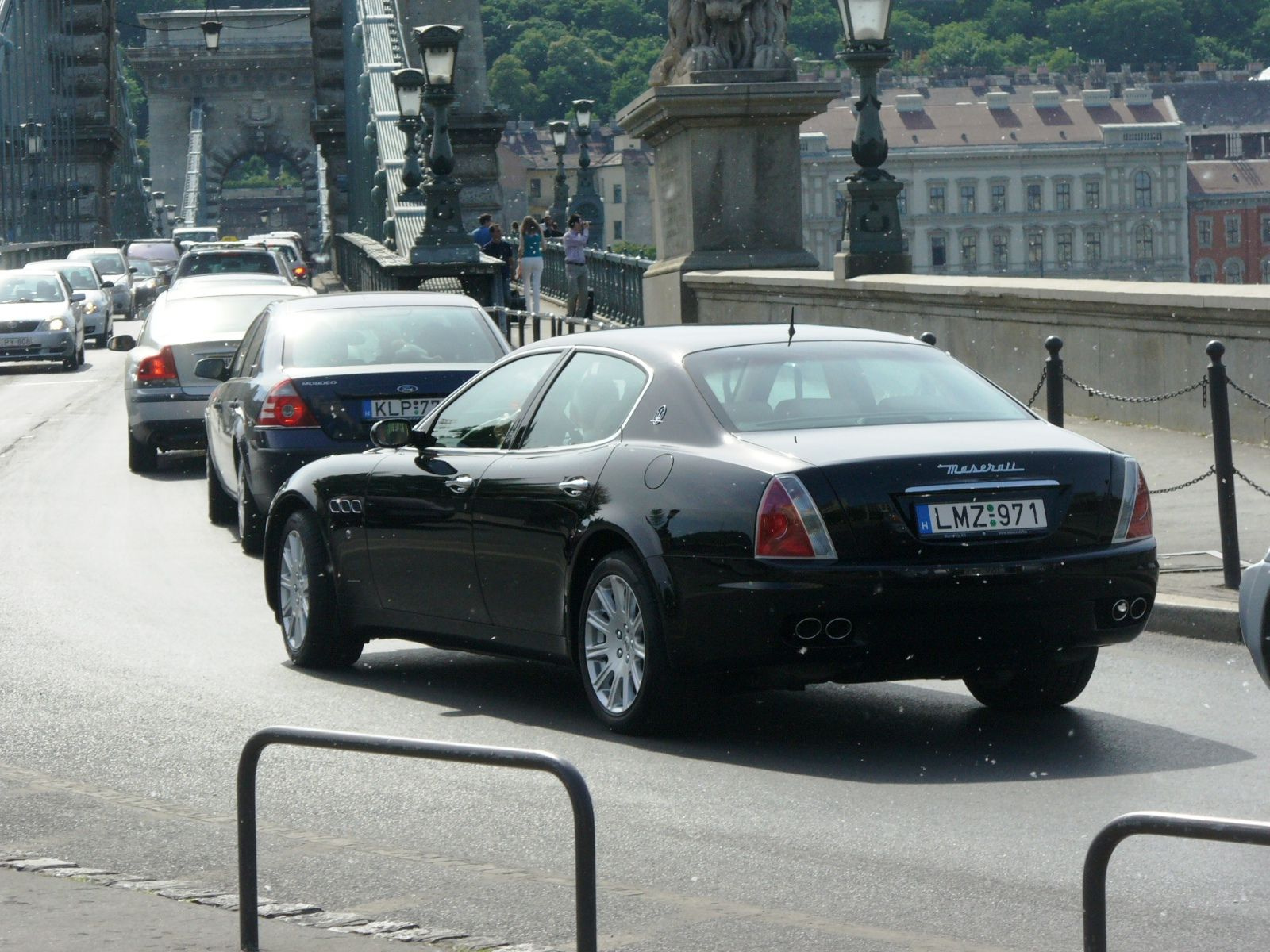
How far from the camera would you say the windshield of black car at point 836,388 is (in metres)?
7.48

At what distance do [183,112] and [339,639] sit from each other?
127m

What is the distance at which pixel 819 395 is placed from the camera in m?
7.62

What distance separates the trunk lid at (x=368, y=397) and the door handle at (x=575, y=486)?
5031 mm

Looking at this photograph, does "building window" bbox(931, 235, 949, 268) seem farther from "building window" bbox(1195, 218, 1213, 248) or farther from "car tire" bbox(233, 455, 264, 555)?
"car tire" bbox(233, 455, 264, 555)

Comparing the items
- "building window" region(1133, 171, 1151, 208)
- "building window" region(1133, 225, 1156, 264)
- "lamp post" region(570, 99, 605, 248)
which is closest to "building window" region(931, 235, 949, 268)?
"building window" region(1133, 171, 1151, 208)

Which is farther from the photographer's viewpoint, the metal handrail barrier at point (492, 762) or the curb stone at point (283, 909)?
the curb stone at point (283, 909)

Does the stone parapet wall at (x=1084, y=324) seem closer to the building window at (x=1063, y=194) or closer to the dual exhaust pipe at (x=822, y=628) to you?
the dual exhaust pipe at (x=822, y=628)

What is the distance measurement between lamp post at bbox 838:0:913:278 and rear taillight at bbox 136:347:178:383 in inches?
218

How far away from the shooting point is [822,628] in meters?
6.85

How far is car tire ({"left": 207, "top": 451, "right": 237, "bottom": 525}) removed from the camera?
586 inches

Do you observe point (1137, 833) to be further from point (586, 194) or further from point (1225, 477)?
point (586, 194)

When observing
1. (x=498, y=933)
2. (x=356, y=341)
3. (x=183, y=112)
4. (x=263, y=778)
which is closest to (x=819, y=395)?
(x=263, y=778)

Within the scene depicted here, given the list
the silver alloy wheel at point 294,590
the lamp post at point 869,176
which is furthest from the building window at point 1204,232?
the silver alloy wheel at point 294,590

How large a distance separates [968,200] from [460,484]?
108m
